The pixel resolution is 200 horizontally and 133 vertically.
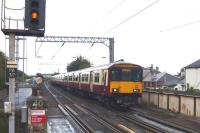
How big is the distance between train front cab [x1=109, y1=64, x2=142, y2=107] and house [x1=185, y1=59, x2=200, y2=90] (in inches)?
1680

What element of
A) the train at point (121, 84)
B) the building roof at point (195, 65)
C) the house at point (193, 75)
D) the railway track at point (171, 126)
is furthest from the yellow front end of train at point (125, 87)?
the building roof at point (195, 65)

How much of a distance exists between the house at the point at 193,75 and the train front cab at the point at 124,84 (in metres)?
42.7

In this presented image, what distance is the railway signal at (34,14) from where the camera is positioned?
12.5 m

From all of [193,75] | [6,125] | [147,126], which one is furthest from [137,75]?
[193,75]

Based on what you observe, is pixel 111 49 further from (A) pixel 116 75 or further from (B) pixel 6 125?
(B) pixel 6 125

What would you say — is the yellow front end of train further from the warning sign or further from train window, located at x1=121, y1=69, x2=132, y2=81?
the warning sign

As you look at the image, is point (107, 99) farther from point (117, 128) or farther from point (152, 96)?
point (117, 128)

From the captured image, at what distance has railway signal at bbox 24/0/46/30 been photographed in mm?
12469

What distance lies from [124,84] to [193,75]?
4621 cm

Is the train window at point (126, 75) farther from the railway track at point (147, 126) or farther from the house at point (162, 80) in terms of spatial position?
the house at point (162, 80)

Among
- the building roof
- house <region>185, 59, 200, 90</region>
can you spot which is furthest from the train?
the building roof

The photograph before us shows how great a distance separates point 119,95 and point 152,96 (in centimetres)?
411

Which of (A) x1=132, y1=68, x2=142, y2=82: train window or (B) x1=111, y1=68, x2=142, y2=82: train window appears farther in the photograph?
(A) x1=132, y1=68, x2=142, y2=82: train window

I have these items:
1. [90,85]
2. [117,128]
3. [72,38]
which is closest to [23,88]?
[72,38]
